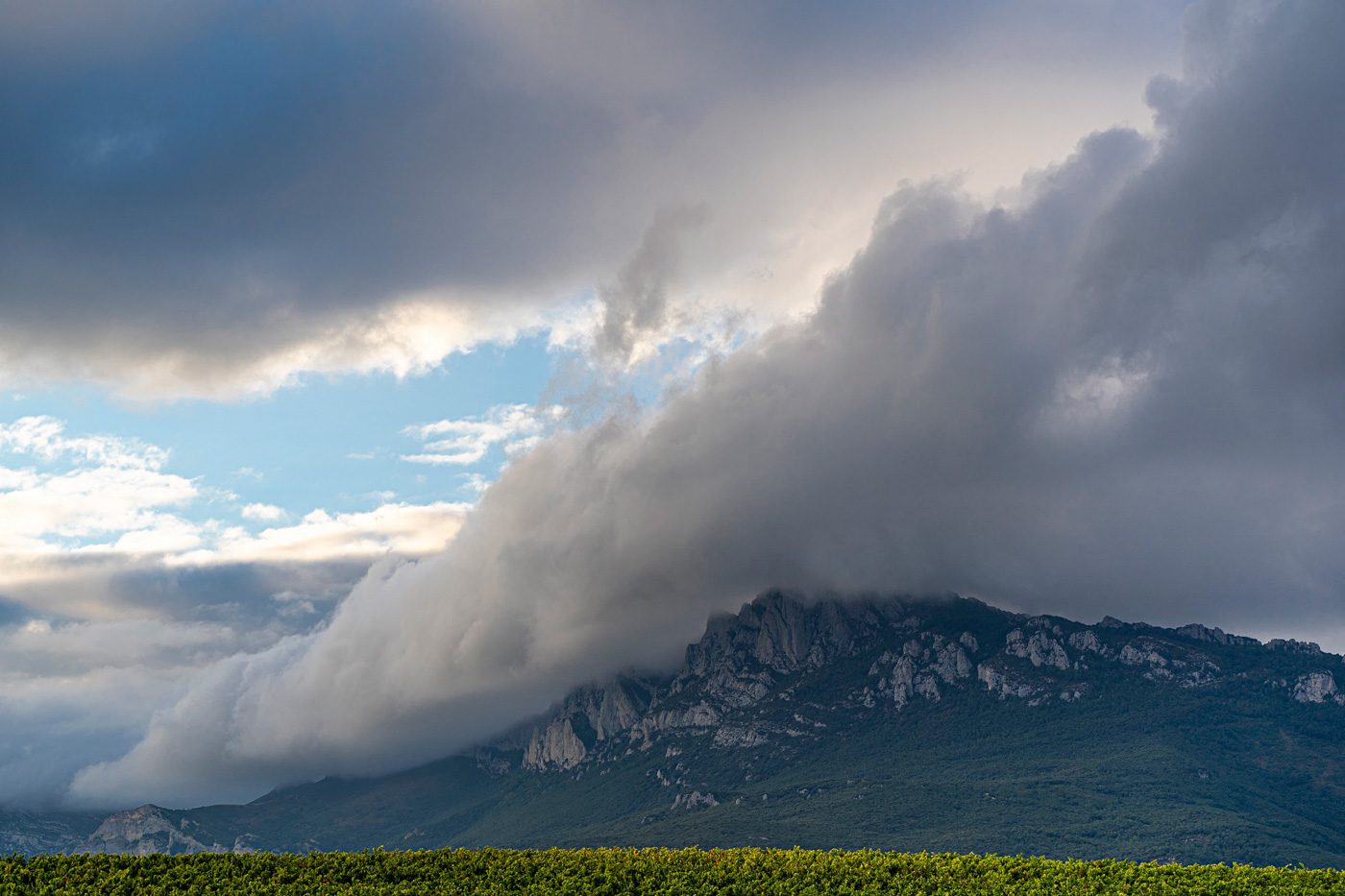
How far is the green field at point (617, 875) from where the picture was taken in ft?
186

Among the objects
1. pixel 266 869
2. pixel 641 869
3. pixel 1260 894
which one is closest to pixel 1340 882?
pixel 1260 894

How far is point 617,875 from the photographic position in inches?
2347

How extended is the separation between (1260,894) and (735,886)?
28.6m

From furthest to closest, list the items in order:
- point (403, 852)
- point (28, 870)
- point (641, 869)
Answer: point (403, 852), point (641, 869), point (28, 870)

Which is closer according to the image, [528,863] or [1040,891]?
[1040,891]

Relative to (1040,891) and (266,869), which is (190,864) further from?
(1040,891)

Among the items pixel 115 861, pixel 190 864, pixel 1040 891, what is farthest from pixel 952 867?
pixel 115 861

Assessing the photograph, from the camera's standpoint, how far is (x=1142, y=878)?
60.3m

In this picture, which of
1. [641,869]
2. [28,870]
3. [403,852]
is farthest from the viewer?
[403,852]

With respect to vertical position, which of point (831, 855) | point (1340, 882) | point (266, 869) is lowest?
point (1340, 882)

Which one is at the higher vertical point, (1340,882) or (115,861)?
(115,861)

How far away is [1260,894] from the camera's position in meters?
59.3

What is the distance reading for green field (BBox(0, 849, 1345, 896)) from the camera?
56.6 metres

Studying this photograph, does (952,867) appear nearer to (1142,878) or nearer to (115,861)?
(1142,878)
